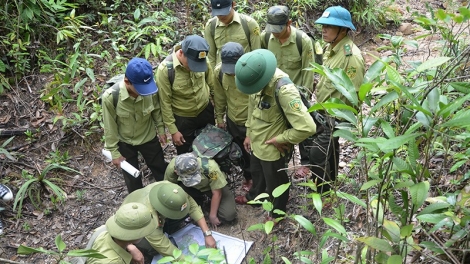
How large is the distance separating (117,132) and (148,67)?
2.74 feet

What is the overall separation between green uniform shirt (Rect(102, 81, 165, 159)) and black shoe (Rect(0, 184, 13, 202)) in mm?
1353

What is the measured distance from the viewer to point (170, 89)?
4312 mm

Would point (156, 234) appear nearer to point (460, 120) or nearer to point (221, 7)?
point (221, 7)

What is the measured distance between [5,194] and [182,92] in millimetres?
2297

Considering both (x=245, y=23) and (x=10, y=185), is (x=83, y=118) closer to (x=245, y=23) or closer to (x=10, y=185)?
(x=10, y=185)

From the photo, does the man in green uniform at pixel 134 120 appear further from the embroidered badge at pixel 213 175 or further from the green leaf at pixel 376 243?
the green leaf at pixel 376 243

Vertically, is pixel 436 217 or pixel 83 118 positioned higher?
pixel 436 217

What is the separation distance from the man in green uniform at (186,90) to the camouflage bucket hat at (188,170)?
605 mm

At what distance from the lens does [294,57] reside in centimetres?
455

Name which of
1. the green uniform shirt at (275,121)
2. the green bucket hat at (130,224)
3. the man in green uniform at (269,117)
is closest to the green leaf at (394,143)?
the man in green uniform at (269,117)

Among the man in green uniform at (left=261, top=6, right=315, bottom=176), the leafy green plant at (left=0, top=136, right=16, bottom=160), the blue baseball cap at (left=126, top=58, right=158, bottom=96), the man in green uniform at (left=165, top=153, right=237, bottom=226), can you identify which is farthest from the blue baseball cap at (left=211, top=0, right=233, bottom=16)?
the leafy green plant at (left=0, top=136, right=16, bottom=160)

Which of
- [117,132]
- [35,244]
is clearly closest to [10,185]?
[35,244]

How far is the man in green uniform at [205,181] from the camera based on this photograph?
13.0ft

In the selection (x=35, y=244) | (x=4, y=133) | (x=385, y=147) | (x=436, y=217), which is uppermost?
(x=385, y=147)
